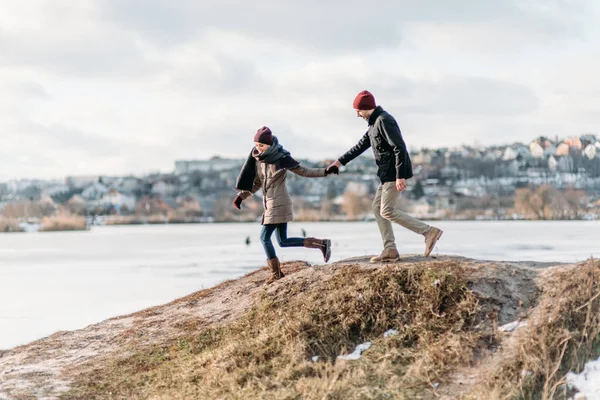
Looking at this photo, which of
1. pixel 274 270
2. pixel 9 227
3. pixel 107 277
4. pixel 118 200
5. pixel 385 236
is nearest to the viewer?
pixel 385 236

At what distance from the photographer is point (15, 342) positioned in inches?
431

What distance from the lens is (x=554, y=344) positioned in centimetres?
643

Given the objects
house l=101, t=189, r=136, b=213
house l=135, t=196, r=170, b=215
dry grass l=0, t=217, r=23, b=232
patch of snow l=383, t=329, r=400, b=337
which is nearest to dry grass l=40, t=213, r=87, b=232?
dry grass l=0, t=217, r=23, b=232

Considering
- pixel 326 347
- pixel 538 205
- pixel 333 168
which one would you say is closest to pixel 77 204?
pixel 538 205

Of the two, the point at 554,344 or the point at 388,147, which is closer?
the point at 554,344

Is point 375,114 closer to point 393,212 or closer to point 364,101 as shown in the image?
point 364,101

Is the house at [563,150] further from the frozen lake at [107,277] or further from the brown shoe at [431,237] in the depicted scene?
the brown shoe at [431,237]

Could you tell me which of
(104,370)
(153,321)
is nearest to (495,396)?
(104,370)

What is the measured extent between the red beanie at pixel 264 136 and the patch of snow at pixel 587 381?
163 inches

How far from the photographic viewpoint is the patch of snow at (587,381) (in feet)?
19.5

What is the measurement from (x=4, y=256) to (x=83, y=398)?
25.7 meters

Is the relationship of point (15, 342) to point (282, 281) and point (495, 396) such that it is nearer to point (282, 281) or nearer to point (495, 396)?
point (282, 281)

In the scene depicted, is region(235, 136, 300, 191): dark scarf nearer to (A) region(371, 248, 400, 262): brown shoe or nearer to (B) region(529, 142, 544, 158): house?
(A) region(371, 248, 400, 262): brown shoe

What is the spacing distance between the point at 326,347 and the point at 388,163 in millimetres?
2226
